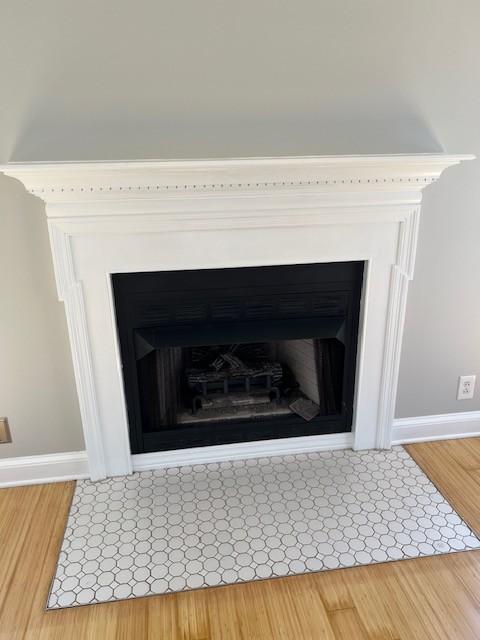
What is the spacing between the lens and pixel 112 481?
2.04 m

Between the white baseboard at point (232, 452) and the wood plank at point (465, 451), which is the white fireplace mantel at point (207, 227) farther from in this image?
the wood plank at point (465, 451)

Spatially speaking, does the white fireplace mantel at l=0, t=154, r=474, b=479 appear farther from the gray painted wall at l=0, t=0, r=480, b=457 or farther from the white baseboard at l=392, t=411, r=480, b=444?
the white baseboard at l=392, t=411, r=480, b=444

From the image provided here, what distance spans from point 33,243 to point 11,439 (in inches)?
32.4

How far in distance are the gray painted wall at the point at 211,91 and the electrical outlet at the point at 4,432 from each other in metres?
0.14

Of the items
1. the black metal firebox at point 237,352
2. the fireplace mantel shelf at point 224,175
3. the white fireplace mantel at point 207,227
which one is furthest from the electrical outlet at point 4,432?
the fireplace mantel shelf at point 224,175

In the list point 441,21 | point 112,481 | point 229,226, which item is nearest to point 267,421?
point 112,481

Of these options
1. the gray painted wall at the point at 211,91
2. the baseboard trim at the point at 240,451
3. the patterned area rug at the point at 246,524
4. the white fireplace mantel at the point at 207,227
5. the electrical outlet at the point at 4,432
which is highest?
the gray painted wall at the point at 211,91

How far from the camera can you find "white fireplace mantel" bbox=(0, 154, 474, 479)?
161 cm

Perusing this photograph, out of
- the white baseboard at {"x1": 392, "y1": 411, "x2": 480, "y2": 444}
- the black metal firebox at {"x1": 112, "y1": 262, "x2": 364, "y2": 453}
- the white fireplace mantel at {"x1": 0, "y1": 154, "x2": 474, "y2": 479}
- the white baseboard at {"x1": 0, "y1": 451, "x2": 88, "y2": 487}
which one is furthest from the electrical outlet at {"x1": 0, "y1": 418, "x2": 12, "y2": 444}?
the white baseboard at {"x1": 392, "y1": 411, "x2": 480, "y2": 444}

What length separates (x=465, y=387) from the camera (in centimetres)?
222

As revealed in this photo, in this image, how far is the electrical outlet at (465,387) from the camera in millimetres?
2201

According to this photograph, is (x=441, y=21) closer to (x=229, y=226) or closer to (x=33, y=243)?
(x=229, y=226)

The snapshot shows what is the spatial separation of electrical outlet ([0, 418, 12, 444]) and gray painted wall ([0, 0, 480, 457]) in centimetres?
14

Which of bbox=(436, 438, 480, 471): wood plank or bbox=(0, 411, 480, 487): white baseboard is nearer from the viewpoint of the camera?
bbox=(0, 411, 480, 487): white baseboard
